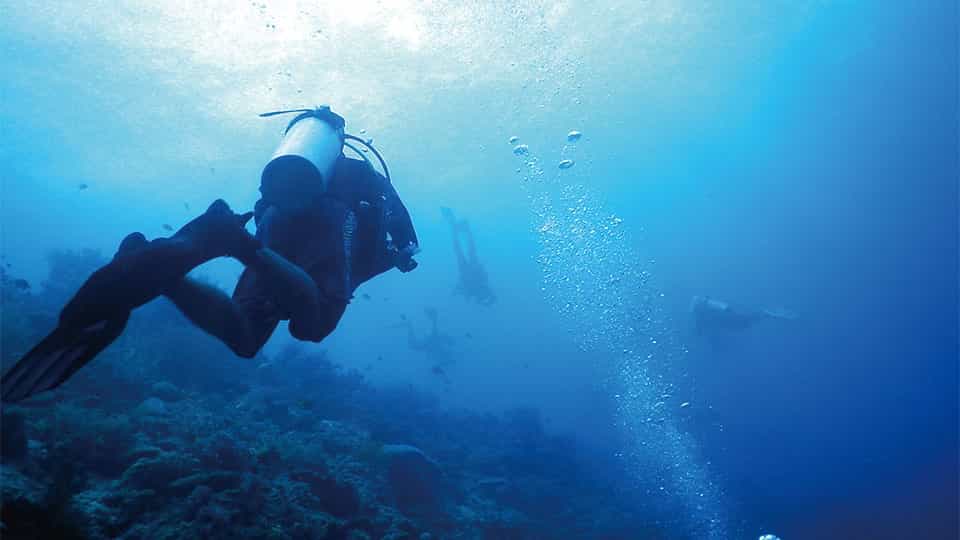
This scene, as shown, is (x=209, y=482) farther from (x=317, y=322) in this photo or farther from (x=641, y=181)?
(x=641, y=181)

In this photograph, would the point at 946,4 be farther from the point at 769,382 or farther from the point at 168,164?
the point at 168,164

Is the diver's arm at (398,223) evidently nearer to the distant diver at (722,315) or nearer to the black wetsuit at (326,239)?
the black wetsuit at (326,239)

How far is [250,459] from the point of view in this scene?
7.70 metres

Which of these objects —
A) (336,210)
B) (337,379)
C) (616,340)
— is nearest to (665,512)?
(337,379)

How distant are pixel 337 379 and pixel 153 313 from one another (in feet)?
21.4

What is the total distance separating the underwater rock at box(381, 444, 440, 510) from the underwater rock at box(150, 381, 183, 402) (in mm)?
4697

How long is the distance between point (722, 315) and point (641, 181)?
128 feet

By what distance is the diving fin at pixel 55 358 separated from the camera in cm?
214

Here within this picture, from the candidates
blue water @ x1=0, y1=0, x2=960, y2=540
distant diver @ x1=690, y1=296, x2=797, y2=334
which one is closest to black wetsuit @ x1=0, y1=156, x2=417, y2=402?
blue water @ x1=0, y1=0, x2=960, y2=540

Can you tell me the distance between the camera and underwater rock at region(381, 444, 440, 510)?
10.6 m

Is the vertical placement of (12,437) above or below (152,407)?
below

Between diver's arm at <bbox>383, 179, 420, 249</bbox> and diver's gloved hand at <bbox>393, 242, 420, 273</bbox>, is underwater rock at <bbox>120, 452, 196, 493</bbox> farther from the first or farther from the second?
diver's arm at <bbox>383, 179, 420, 249</bbox>

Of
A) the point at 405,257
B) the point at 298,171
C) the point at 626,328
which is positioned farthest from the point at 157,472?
the point at 626,328

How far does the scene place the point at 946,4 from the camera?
118 ft
